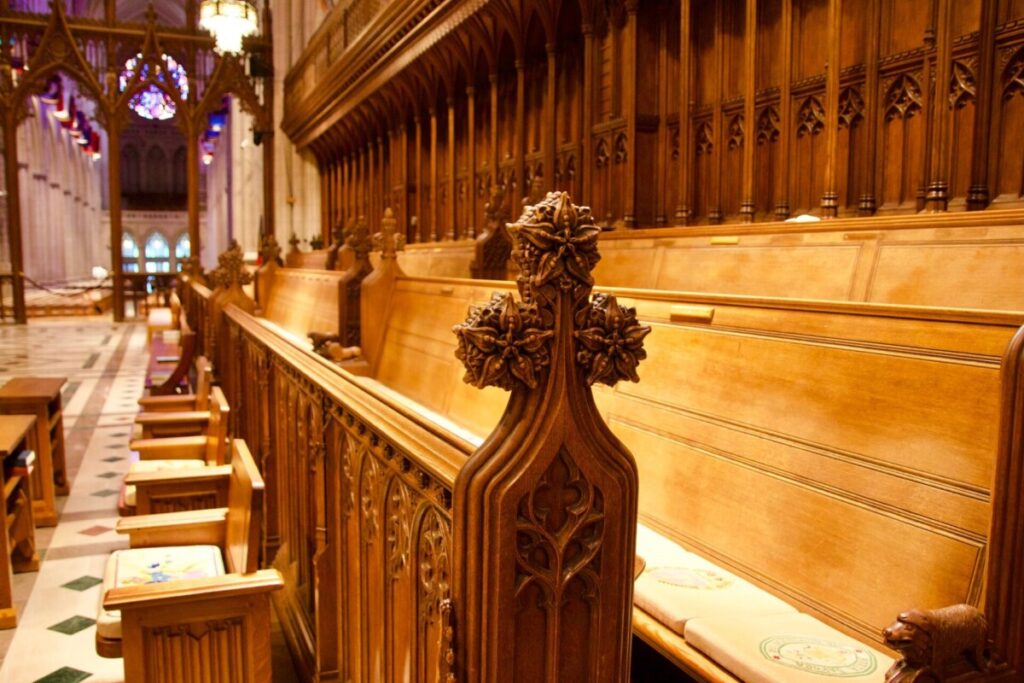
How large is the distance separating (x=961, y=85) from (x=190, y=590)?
368 centimetres

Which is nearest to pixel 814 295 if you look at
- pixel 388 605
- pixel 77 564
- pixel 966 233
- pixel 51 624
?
pixel 966 233

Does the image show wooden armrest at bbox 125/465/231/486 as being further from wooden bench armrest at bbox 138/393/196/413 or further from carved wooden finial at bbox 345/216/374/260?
carved wooden finial at bbox 345/216/374/260

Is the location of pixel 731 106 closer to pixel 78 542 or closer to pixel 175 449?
pixel 175 449

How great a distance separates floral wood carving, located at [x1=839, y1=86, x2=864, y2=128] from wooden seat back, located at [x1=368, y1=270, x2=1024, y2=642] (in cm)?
256

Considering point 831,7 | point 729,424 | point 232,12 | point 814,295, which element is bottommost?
point 729,424

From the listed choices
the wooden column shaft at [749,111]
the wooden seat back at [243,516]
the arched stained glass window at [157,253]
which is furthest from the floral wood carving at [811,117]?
the arched stained glass window at [157,253]

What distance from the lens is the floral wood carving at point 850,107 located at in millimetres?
4102

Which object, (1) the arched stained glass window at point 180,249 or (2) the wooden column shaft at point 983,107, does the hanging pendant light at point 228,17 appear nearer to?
(2) the wooden column shaft at point 983,107

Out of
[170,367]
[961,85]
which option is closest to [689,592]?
[961,85]

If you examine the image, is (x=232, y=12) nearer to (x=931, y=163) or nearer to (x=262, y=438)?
(x=262, y=438)

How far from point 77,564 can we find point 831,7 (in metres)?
4.58

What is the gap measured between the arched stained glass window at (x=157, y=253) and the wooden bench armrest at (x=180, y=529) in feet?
131

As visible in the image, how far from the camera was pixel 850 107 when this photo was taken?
4.14m

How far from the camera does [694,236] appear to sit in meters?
3.74
